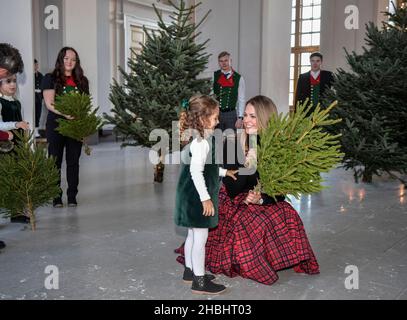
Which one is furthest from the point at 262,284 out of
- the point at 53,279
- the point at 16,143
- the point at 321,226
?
the point at 16,143

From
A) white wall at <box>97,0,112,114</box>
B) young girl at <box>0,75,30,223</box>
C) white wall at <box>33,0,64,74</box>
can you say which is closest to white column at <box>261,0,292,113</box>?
white wall at <box>97,0,112,114</box>

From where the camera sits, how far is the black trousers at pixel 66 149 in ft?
17.7

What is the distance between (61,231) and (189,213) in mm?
2002

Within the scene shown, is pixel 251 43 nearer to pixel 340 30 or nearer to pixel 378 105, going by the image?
pixel 378 105

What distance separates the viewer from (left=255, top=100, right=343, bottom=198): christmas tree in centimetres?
308

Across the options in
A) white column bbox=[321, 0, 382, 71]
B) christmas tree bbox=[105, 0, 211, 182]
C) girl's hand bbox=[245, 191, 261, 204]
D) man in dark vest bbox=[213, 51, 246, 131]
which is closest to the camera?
girl's hand bbox=[245, 191, 261, 204]

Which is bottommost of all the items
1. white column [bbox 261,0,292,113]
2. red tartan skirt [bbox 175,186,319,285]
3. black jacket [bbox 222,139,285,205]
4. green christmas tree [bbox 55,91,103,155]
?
red tartan skirt [bbox 175,186,319,285]

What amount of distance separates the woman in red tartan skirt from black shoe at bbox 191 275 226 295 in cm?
30

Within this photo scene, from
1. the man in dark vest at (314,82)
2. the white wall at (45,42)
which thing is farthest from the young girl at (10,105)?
the white wall at (45,42)

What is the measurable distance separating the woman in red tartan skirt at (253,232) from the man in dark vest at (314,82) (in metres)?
5.21

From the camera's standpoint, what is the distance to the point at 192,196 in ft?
9.89

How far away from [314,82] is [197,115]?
5.89m

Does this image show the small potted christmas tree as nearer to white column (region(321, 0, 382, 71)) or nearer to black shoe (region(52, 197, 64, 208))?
black shoe (region(52, 197, 64, 208))

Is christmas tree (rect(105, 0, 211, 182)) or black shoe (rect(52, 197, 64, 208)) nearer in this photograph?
black shoe (rect(52, 197, 64, 208))
